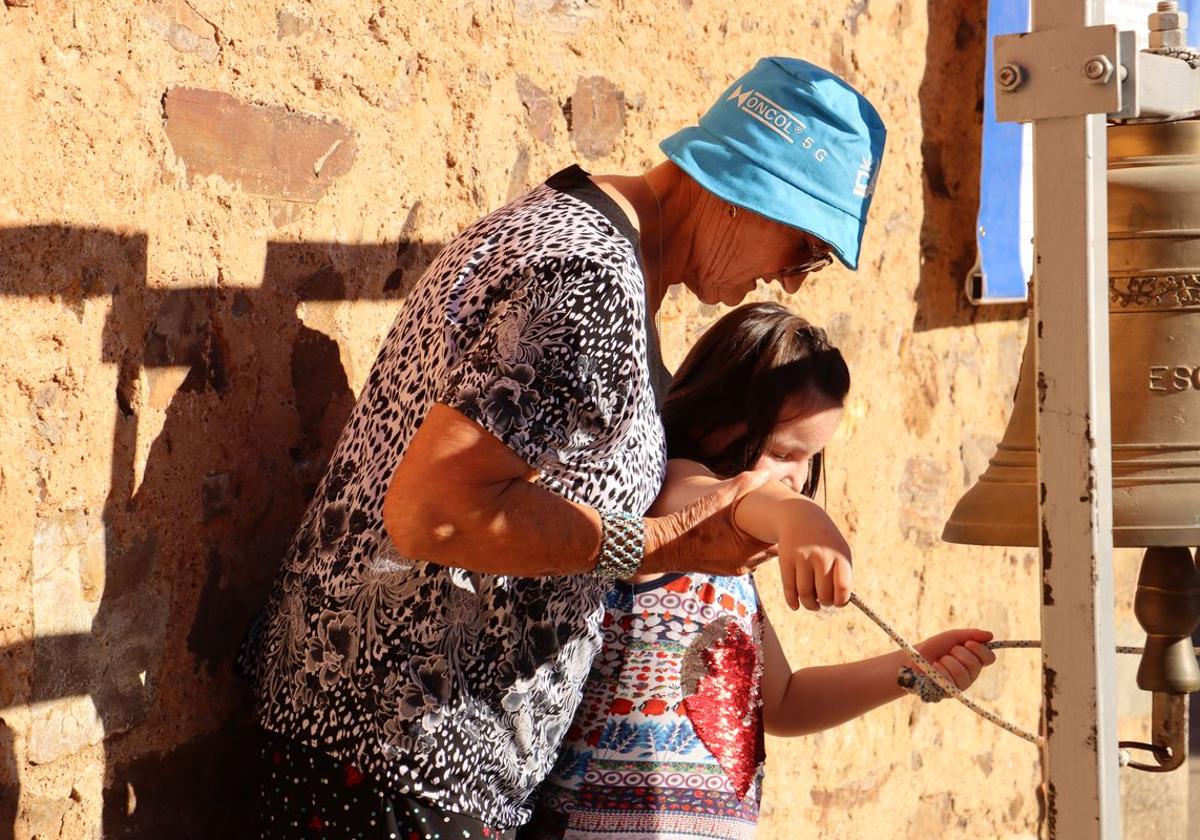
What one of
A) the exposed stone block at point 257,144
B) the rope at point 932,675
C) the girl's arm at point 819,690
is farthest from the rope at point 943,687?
the exposed stone block at point 257,144

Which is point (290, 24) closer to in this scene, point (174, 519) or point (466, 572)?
point (174, 519)

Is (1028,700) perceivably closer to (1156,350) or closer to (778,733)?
(778,733)

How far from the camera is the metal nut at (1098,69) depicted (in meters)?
1.29

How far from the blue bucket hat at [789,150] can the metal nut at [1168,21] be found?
1.24ft

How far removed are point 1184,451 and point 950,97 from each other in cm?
210

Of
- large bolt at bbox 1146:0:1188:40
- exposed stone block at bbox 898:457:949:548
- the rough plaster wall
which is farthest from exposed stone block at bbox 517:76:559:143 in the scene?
exposed stone block at bbox 898:457:949:548

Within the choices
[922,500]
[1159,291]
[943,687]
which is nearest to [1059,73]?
[1159,291]

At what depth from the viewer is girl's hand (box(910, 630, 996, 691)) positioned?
1.94 meters

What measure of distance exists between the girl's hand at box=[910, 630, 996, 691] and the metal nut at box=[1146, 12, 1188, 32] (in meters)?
0.79

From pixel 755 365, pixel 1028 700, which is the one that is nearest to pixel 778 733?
pixel 755 365

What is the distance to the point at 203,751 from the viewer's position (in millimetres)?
1990

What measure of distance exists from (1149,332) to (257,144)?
3.84 feet

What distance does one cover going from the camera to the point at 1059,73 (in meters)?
1.32

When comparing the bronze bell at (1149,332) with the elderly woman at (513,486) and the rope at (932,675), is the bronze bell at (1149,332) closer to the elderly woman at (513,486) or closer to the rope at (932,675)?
the rope at (932,675)
